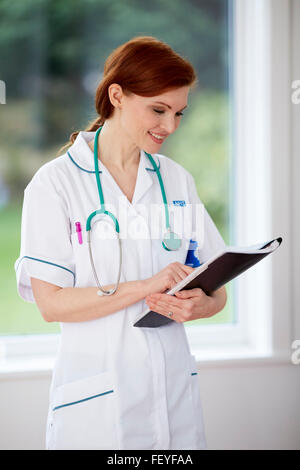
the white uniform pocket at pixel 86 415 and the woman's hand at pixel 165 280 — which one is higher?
the woman's hand at pixel 165 280

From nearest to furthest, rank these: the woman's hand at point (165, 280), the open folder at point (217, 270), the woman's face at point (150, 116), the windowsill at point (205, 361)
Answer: the open folder at point (217, 270)
the woman's hand at point (165, 280)
the woman's face at point (150, 116)
the windowsill at point (205, 361)

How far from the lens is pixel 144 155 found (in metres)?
1.38

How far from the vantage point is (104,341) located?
1.20m

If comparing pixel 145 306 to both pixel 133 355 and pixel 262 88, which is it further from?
pixel 262 88

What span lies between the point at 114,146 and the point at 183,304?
1.52 ft

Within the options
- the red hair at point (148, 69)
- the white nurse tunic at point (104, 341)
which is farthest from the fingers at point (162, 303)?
the red hair at point (148, 69)

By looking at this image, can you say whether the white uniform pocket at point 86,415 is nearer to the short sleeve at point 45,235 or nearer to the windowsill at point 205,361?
the short sleeve at point 45,235

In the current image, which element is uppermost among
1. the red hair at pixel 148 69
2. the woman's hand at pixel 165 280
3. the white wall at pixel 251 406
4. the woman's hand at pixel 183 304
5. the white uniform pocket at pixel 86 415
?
the red hair at pixel 148 69

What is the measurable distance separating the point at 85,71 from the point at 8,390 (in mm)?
1395

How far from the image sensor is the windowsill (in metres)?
1.95

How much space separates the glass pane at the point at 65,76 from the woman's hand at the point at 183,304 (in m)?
1.15

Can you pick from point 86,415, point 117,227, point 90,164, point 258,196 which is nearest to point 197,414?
point 86,415

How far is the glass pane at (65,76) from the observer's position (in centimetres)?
212

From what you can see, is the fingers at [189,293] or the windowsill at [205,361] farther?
the windowsill at [205,361]
